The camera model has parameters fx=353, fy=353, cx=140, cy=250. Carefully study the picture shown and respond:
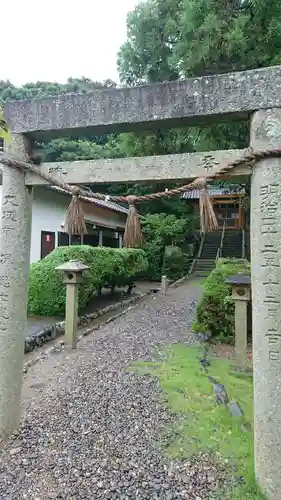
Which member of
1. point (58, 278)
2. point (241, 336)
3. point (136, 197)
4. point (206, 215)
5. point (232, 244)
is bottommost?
point (241, 336)

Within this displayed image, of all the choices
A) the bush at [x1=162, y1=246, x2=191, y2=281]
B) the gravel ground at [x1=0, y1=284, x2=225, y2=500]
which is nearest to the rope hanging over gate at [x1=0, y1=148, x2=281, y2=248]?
the gravel ground at [x1=0, y1=284, x2=225, y2=500]

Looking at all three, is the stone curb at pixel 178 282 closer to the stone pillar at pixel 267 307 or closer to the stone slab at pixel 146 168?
the stone slab at pixel 146 168

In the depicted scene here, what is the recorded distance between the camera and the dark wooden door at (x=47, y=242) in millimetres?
14680

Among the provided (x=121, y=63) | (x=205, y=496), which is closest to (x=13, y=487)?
(x=205, y=496)

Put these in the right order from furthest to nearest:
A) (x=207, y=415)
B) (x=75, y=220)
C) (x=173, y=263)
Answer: (x=173, y=263) → (x=207, y=415) → (x=75, y=220)

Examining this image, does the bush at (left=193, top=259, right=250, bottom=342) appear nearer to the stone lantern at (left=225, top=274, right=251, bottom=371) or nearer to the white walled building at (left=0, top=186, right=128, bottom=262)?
the stone lantern at (left=225, top=274, right=251, bottom=371)

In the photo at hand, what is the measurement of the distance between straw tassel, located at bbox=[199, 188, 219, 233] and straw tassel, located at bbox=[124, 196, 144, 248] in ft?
1.89

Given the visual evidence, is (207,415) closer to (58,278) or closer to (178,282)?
(58,278)

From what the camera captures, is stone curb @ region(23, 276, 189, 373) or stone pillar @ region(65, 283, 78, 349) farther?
stone pillar @ region(65, 283, 78, 349)

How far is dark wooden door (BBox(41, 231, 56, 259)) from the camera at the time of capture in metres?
14.7

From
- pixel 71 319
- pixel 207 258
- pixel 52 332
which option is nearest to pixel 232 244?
pixel 207 258

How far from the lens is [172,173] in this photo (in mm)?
3172

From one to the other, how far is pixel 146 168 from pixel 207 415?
287 centimetres

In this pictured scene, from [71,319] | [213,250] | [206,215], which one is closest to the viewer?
[206,215]
